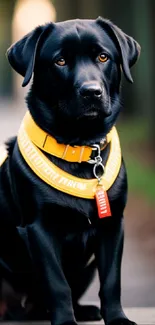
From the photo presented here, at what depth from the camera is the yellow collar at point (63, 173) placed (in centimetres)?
432

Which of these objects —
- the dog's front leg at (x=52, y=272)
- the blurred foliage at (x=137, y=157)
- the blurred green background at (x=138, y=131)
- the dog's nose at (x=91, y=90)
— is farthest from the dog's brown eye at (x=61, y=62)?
the blurred foliage at (x=137, y=157)

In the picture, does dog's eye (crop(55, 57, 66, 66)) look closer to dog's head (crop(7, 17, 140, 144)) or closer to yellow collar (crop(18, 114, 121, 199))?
dog's head (crop(7, 17, 140, 144))

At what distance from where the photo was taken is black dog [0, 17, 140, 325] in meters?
4.25

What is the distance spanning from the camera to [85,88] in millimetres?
4145

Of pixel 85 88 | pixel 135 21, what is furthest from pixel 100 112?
pixel 135 21

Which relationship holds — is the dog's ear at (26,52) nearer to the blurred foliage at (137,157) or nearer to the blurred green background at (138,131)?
the blurred green background at (138,131)

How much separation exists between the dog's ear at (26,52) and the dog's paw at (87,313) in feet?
4.39

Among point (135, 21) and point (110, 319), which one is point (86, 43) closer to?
point (110, 319)

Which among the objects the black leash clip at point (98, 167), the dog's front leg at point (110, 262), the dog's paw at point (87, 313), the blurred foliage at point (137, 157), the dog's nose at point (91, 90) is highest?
the dog's nose at point (91, 90)

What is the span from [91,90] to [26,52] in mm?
456

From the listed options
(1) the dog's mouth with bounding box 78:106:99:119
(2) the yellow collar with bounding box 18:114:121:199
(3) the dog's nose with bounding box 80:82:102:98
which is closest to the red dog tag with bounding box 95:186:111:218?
(2) the yellow collar with bounding box 18:114:121:199

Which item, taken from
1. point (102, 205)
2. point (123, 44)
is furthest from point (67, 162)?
point (123, 44)

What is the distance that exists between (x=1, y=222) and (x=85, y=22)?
1.13m

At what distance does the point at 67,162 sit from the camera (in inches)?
174
